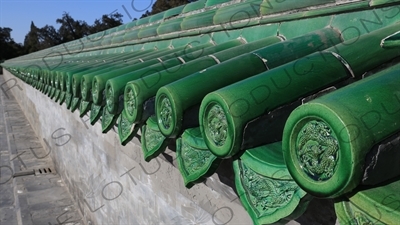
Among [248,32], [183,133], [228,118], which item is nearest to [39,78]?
[248,32]

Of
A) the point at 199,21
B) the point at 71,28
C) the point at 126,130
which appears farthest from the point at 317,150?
the point at 71,28

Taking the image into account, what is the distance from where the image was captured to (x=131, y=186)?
3.63m

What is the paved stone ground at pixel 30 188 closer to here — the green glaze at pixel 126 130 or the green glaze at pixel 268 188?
the green glaze at pixel 126 130

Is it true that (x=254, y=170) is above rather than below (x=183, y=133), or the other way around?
below

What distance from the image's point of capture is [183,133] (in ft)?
5.02

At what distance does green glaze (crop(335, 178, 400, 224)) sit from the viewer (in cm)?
79

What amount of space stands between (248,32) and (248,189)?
4.37ft

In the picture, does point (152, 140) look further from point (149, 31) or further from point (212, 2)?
point (149, 31)

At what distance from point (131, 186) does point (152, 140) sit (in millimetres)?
1860

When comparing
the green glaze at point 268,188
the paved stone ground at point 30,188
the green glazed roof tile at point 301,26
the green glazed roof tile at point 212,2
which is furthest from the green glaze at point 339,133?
the paved stone ground at point 30,188

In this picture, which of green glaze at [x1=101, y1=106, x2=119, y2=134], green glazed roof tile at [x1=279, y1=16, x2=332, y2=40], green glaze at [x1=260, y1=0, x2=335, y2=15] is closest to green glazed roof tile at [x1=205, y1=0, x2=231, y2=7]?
green glaze at [x1=260, y1=0, x2=335, y2=15]

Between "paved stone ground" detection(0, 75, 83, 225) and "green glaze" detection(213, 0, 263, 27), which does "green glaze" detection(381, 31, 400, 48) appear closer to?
"green glaze" detection(213, 0, 263, 27)

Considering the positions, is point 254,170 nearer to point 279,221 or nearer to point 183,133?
point 279,221

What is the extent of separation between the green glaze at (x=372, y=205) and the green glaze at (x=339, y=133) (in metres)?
0.04
